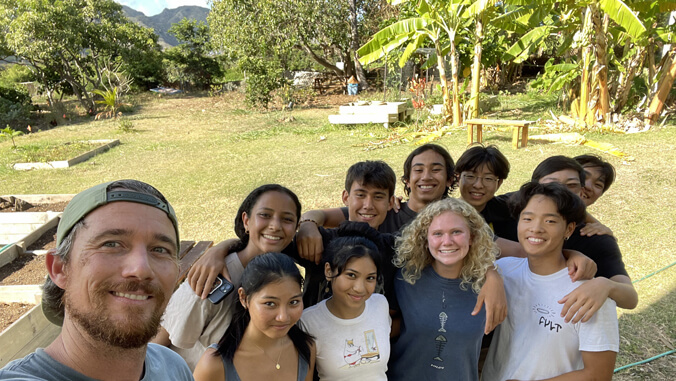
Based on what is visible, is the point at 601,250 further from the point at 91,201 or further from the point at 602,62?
the point at 602,62

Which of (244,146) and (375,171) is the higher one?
(375,171)

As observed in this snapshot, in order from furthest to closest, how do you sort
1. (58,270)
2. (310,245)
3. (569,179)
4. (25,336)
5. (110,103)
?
(110,103) → (25,336) → (569,179) → (310,245) → (58,270)

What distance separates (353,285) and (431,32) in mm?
11129

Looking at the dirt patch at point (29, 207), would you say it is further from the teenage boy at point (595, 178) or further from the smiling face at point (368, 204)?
the teenage boy at point (595, 178)

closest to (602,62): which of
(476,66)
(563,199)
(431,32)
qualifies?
(476,66)

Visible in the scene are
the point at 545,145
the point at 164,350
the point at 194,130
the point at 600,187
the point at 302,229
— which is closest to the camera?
the point at 164,350

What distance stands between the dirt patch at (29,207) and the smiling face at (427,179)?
20.4 ft

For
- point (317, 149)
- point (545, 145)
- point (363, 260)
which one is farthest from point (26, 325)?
point (545, 145)

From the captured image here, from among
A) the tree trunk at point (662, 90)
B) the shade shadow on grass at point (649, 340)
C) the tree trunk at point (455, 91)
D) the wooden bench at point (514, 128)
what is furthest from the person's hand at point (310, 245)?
the tree trunk at point (662, 90)

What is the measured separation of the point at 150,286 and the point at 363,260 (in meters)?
0.92

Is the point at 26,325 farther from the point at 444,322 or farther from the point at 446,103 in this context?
the point at 446,103

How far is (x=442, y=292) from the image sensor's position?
6.04ft

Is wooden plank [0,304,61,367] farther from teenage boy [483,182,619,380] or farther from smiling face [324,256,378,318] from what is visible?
teenage boy [483,182,619,380]

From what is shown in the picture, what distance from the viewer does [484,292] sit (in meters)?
1.78
